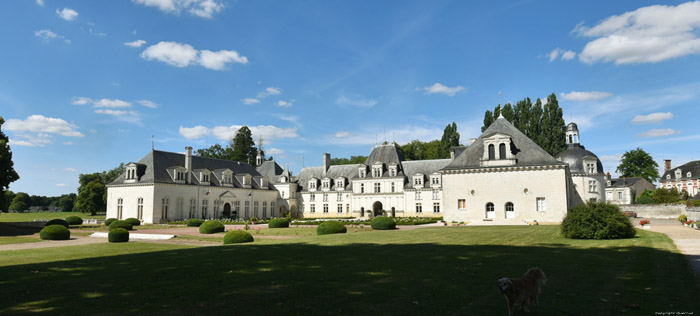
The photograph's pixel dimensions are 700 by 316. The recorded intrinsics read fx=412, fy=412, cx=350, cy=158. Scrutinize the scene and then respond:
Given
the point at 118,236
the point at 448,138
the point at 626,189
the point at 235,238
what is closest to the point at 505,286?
the point at 235,238

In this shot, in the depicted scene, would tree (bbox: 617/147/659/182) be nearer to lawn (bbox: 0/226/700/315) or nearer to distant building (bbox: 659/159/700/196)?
distant building (bbox: 659/159/700/196)

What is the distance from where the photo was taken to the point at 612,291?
737 centimetres

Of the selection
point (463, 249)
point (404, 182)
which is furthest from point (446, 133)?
point (463, 249)

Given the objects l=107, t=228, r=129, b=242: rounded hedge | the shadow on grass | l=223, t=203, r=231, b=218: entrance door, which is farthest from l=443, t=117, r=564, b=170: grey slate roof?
l=223, t=203, r=231, b=218: entrance door

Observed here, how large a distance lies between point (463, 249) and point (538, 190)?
76.8 feet

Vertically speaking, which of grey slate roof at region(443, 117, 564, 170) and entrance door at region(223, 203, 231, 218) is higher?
grey slate roof at region(443, 117, 564, 170)

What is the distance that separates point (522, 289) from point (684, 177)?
3491 inches

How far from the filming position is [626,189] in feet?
235

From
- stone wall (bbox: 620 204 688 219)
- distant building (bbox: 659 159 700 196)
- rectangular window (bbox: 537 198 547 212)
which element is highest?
distant building (bbox: 659 159 700 196)

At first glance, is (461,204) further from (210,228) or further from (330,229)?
(210,228)

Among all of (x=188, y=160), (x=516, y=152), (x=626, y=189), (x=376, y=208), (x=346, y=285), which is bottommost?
(x=376, y=208)

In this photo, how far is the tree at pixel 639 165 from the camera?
78500 millimetres

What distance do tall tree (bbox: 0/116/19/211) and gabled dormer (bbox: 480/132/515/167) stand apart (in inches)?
1487

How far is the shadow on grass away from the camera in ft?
20.1
